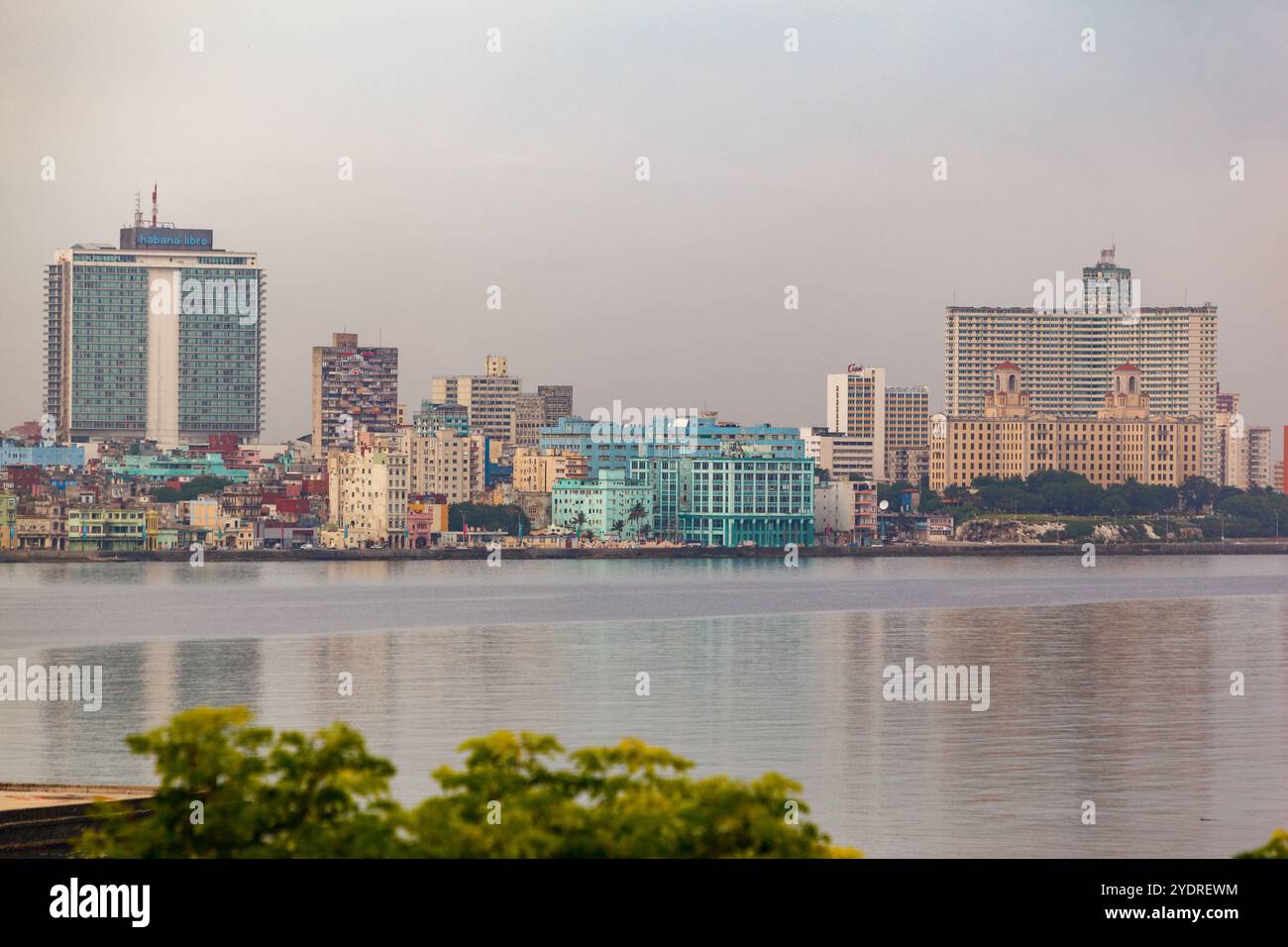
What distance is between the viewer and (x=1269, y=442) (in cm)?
6919

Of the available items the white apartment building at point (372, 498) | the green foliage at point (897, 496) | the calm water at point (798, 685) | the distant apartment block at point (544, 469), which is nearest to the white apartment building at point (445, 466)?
the distant apartment block at point (544, 469)

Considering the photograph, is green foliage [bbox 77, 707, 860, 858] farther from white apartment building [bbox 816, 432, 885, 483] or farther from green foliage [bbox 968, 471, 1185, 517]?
white apartment building [bbox 816, 432, 885, 483]

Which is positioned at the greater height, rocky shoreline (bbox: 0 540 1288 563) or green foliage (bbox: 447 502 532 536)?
green foliage (bbox: 447 502 532 536)

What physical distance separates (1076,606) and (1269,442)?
143ft

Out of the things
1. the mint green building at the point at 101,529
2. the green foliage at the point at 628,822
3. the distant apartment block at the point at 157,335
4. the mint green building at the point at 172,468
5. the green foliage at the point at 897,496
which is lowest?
the mint green building at the point at 101,529

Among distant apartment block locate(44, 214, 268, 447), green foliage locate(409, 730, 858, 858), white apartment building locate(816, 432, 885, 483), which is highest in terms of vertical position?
distant apartment block locate(44, 214, 268, 447)

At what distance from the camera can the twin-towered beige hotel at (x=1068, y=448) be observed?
2438 inches

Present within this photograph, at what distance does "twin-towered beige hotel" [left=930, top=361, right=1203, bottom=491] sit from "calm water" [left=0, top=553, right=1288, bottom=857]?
27.2 meters

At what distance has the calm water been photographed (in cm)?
1077

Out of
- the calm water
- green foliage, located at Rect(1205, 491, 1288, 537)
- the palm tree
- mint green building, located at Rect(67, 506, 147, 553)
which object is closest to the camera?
the calm water

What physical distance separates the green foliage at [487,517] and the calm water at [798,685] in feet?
47.3

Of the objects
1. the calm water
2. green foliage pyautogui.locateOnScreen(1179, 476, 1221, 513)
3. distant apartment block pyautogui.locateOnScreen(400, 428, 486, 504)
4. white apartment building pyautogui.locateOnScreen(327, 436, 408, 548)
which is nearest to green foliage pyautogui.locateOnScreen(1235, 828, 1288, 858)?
the calm water

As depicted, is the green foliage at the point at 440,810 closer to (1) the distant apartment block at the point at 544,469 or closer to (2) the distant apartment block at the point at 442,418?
(1) the distant apartment block at the point at 544,469
